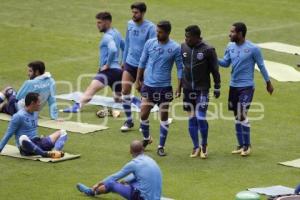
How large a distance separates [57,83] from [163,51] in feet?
20.6

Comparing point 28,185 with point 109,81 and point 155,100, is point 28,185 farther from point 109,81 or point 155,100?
point 109,81

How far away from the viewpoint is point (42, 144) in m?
18.0

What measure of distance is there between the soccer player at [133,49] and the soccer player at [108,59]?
358mm

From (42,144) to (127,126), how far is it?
2.77 metres

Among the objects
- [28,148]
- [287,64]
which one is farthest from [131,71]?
[287,64]

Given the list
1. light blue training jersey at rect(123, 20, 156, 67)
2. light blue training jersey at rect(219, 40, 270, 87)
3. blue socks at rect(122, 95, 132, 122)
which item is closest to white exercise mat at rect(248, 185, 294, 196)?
light blue training jersey at rect(219, 40, 270, 87)

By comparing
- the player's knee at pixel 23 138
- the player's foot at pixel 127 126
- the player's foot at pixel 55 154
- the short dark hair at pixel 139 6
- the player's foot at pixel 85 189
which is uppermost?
the short dark hair at pixel 139 6

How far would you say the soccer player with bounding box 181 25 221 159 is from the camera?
18000 millimetres

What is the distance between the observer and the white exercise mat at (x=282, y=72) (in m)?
25.0

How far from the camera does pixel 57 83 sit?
24156 millimetres

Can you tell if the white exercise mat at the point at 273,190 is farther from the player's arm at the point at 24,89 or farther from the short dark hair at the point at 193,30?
the player's arm at the point at 24,89

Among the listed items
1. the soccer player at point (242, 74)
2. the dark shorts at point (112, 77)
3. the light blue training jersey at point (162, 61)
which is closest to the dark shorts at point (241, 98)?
the soccer player at point (242, 74)

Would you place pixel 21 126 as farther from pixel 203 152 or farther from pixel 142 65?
pixel 203 152

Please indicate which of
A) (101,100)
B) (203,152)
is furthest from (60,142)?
(101,100)
